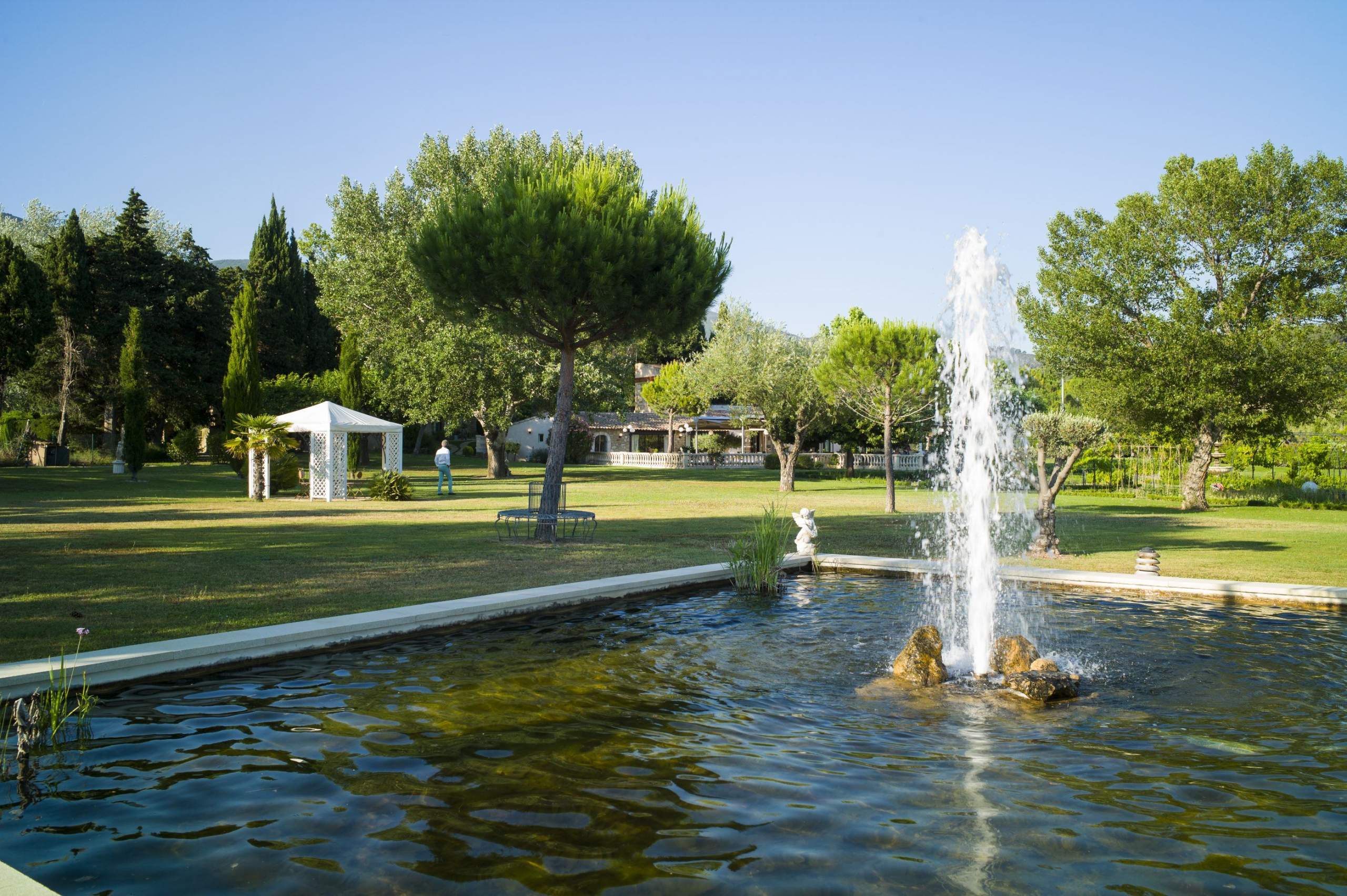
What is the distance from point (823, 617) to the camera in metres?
9.54

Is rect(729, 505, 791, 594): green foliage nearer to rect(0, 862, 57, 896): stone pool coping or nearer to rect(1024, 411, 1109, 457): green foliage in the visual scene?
rect(1024, 411, 1109, 457): green foliage

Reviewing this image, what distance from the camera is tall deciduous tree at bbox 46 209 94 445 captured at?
3784cm

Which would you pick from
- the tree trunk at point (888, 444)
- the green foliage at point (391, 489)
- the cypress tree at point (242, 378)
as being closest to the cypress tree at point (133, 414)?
the cypress tree at point (242, 378)

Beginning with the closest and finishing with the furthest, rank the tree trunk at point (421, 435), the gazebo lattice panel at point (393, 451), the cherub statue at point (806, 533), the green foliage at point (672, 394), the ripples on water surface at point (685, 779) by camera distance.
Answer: the ripples on water surface at point (685, 779) < the cherub statue at point (806, 533) < the gazebo lattice panel at point (393, 451) < the green foliage at point (672, 394) < the tree trunk at point (421, 435)

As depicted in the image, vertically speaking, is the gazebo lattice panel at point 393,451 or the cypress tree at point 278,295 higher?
the cypress tree at point 278,295

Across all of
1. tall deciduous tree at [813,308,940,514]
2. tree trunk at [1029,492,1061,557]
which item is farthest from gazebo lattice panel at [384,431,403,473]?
tree trunk at [1029,492,1061,557]

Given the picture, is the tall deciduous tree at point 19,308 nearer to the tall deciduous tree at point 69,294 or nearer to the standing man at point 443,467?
the tall deciduous tree at point 69,294

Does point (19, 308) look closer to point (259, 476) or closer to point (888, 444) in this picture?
point (259, 476)

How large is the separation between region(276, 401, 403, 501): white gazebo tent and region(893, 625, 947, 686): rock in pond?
2101 cm

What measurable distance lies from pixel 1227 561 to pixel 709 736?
11.3m

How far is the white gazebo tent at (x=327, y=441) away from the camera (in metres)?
25.2

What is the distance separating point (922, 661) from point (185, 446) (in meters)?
44.9

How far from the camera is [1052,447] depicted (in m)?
14.2

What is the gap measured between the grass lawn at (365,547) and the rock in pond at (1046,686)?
5621 millimetres
